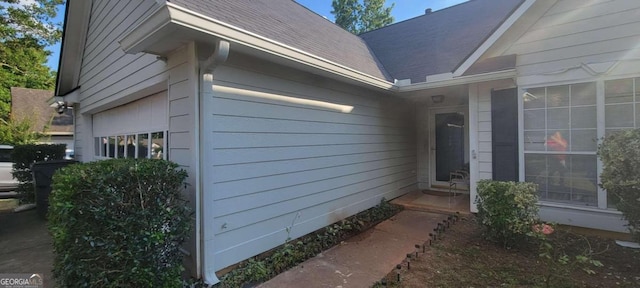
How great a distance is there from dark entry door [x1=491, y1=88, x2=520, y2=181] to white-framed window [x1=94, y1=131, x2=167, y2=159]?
513cm

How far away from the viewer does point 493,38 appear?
15.2ft

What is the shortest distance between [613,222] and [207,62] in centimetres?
565

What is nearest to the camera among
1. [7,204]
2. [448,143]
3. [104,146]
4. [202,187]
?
[202,187]

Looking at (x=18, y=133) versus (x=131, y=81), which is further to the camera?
(x=18, y=133)

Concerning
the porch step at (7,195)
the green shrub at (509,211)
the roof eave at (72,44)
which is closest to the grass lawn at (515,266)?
the green shrub at (509,211)

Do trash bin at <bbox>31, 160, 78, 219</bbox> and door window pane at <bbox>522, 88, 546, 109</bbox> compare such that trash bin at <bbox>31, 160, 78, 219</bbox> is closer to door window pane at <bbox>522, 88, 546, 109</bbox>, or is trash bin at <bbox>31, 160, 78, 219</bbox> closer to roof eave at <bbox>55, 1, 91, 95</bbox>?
roof eave at <bbox>55, 1, 91, 95</bbox>

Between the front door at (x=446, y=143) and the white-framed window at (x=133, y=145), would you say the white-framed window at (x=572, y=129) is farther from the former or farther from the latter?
the white-framed window at (x=133, y=145)

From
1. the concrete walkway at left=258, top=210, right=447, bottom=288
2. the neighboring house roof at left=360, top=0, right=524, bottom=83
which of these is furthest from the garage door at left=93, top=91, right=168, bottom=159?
the neighboring house roof at left=360, top=0, right=524, bottom=83

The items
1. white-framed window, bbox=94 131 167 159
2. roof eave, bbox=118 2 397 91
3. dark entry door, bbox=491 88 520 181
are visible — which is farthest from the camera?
dark entry door, bbox=491 88 520 181

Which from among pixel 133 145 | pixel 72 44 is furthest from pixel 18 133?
pixel 133 145

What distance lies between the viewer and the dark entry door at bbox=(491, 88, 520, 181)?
15.3 ft

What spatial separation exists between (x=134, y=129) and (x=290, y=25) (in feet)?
10.4

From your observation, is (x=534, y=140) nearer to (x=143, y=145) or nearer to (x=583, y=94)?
(x=583, y=94)

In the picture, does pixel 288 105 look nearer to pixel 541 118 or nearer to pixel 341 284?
pixel 341 284
